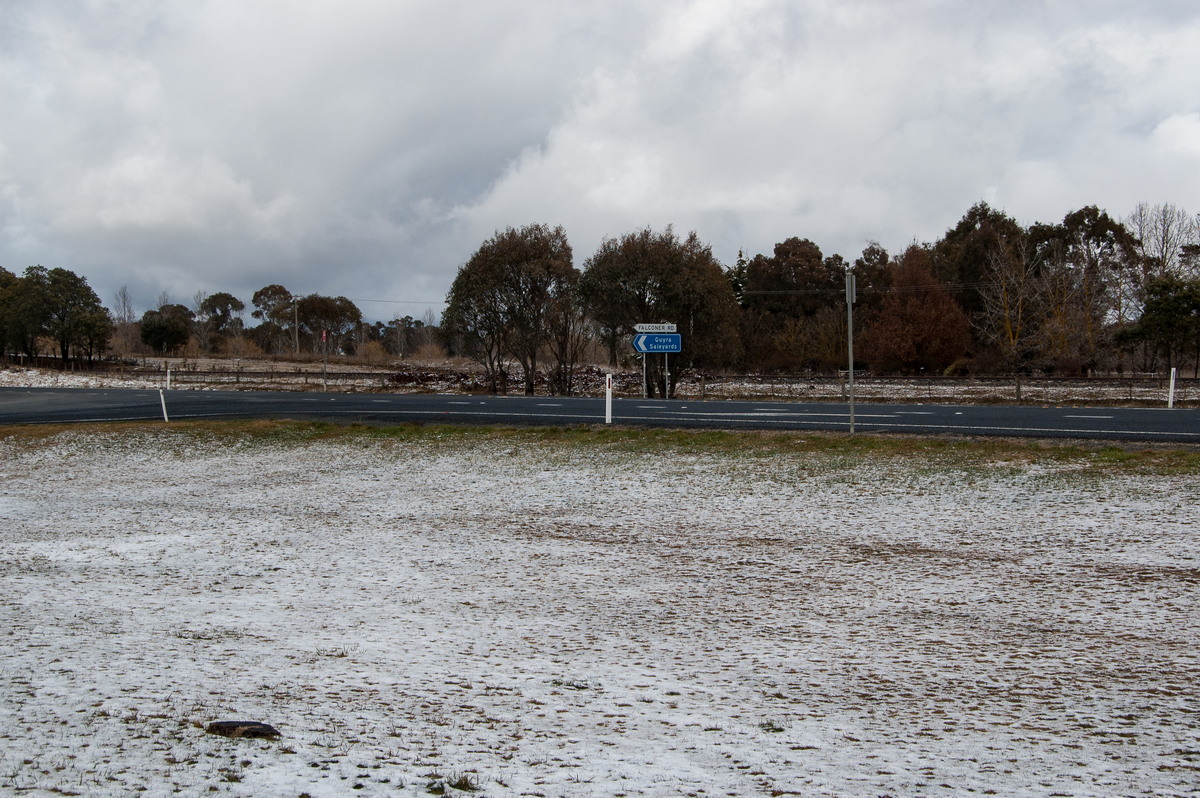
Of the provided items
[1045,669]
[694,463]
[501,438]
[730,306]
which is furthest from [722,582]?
[730,306]

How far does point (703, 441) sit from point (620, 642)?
11.7 meters

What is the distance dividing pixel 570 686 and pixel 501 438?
46.7 feet

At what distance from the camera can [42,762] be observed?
3.64 meters

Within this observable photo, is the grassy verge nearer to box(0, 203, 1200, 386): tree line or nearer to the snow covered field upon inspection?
the snow covered field

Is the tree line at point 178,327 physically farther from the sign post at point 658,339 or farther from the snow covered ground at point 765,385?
the sign post at point 658,339

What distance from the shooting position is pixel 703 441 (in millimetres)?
→ 17141

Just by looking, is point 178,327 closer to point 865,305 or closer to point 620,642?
point 865,305

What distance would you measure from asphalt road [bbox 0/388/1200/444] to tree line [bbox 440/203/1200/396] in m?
9.76

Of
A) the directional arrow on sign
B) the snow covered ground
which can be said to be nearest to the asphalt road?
the directional arrow on sign

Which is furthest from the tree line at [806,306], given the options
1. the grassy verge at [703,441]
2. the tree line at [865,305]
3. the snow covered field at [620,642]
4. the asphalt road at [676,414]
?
the snow covered field at [620,642]

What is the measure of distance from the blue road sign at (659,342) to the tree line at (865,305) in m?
1.98

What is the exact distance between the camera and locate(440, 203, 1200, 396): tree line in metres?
40.8

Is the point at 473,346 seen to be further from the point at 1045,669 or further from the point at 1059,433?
the point at 1045,669

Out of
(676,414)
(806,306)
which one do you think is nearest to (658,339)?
(676,414)
